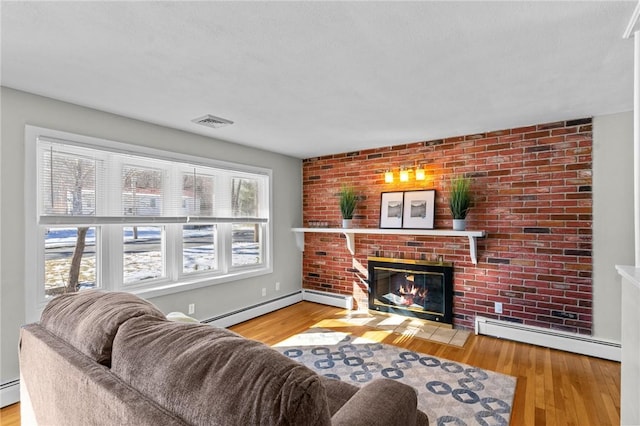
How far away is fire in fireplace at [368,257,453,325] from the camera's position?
12.7 ft

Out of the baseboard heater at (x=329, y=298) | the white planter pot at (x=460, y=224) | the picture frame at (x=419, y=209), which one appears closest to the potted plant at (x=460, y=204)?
the white planter pot at (x=460, y=224)

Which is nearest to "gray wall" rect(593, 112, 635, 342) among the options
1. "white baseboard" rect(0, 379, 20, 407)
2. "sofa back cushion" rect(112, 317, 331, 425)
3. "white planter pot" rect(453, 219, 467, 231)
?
"white planter pot" rect(453, 219, 467, 231)

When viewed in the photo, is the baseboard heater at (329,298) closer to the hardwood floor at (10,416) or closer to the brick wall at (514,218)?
the brick wall at (514,218)

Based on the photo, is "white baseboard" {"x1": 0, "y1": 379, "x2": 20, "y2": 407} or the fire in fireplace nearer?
"white baseboard" {"x1": 0, "y1": 379, "x2": 20, "y2": 407}

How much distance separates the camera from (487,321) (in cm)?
361

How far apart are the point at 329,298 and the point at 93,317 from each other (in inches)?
150

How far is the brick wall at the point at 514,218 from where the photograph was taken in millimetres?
3176

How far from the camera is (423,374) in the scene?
2.74m

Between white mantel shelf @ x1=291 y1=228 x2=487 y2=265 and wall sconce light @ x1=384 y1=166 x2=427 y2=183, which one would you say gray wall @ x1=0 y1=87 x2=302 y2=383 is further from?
wall sconce light @ x1=384 y1=166 x2=427 y2=183

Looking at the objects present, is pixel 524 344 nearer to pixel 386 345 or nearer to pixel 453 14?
pixel 386 345

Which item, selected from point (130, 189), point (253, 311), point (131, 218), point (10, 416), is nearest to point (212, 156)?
point (130, 189)

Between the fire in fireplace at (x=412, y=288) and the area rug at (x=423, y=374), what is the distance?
915mm

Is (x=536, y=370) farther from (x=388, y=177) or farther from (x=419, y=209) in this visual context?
(x=388, y=177)

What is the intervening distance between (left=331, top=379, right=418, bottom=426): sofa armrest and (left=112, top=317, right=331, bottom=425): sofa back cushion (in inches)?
12.8
